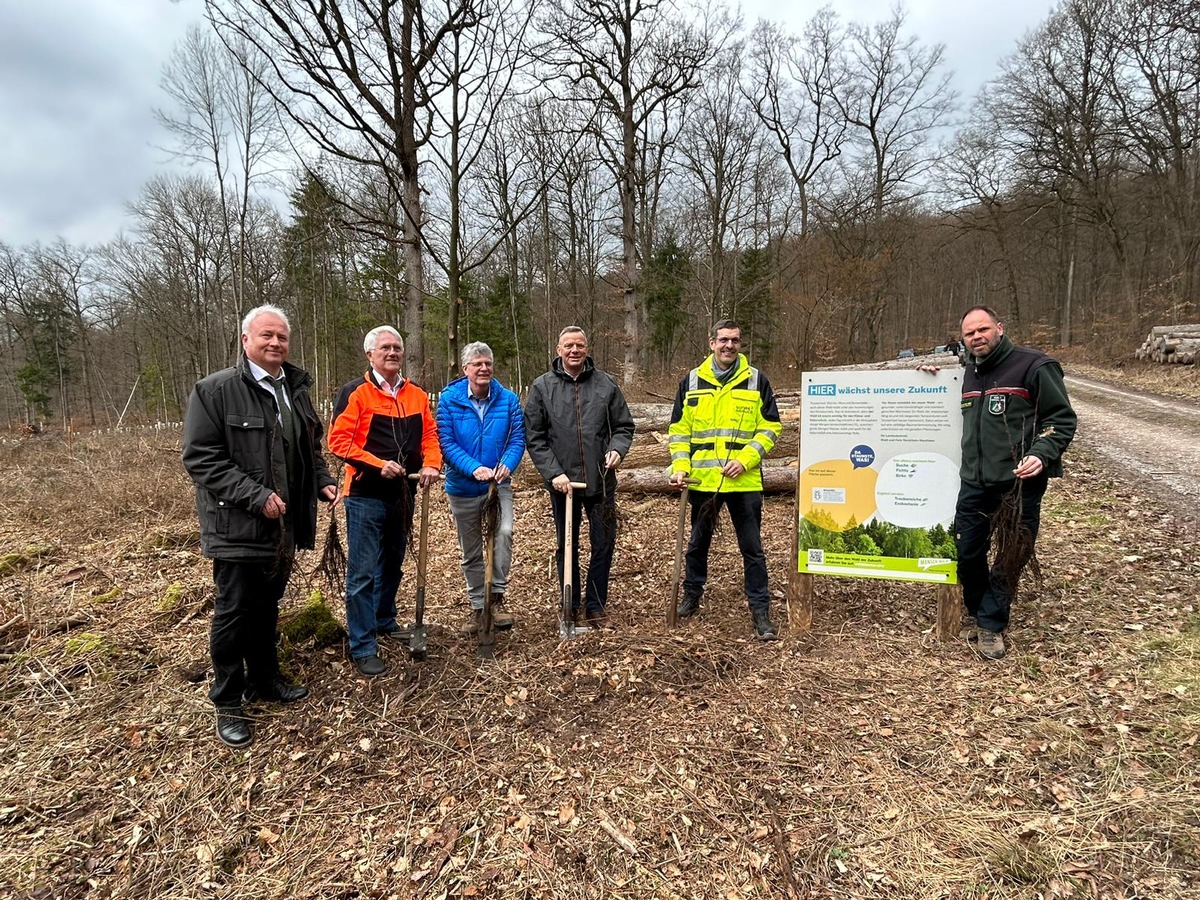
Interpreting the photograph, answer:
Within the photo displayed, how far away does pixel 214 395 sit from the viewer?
283 centimetres

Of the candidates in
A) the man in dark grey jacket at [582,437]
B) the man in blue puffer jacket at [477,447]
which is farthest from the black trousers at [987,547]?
the man in blue puffer jacket at [477,447]

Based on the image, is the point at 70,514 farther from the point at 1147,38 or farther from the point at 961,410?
the point at 1147,38

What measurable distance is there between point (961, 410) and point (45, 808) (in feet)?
18.5

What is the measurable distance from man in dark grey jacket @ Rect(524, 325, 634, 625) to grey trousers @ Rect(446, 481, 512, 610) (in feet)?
1.32

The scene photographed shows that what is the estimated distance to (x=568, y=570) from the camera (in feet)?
12.9

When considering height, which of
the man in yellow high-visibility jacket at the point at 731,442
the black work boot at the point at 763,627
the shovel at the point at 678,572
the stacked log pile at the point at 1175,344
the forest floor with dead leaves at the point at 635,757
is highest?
the stacked log pile at the point at 1175,344

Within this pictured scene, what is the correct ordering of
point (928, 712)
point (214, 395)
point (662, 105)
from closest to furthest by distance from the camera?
point (214, 395), point (928, 712), point (662, 105)

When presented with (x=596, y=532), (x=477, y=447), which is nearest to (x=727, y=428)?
(x=596, y=532)

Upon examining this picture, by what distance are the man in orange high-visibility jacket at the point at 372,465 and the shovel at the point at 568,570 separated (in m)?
0.99

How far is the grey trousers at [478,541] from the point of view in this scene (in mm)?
4215

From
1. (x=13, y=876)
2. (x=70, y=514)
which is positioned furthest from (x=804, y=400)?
(x=70, y=514)

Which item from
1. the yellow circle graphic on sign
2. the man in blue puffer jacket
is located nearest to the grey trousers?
the man in blue puffer jacket

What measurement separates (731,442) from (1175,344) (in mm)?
19573

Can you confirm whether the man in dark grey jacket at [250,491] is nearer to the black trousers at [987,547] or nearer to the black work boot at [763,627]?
the black work boot at [763,627]
